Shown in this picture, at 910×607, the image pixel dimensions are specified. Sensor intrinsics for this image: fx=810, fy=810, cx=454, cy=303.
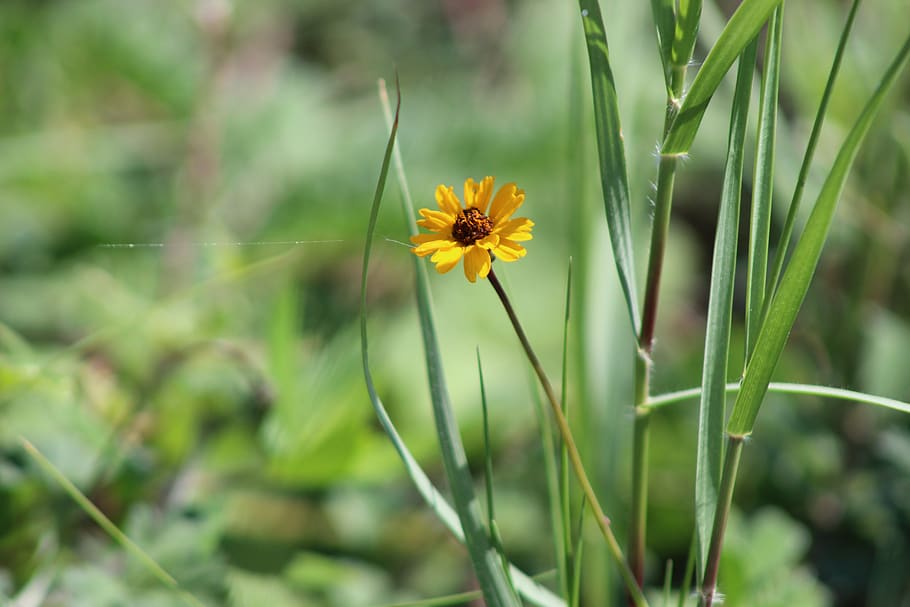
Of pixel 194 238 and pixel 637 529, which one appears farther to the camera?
pixel 194 238

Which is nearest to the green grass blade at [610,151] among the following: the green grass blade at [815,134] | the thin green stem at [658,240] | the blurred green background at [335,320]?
the thin green stem at [658,240]

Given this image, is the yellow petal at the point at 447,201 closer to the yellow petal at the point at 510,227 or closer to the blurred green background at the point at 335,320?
the yellow petal at the point at 510,227

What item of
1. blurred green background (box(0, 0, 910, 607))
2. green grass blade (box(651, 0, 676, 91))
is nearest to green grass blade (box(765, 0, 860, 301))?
green grass blade (box(651, 0, 676, 91))

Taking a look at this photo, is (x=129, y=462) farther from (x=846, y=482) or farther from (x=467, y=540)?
(x=846, y=482)

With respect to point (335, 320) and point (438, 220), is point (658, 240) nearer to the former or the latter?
point (438, 220)

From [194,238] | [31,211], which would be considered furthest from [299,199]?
[31,211]

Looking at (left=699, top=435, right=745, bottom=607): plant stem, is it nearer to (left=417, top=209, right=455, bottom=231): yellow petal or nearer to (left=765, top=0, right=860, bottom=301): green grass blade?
(left=765, top=0, right=860, bottom=301): green grass blade
